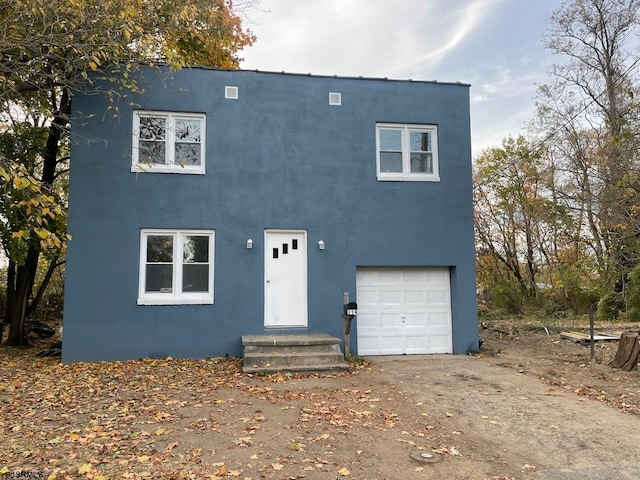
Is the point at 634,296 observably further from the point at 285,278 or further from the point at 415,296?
the point at 285,278

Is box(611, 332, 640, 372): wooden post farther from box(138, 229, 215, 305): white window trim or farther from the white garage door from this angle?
box(138, 229, 215, 305): white window trim

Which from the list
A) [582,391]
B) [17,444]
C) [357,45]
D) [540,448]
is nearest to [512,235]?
[357,45]

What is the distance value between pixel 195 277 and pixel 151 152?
2751 mm

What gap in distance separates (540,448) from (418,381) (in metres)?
2.99

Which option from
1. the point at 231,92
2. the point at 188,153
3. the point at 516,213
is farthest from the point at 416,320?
the point at 516,213

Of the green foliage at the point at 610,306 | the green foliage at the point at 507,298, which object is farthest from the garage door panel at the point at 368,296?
the green foliage at the point at 610,306

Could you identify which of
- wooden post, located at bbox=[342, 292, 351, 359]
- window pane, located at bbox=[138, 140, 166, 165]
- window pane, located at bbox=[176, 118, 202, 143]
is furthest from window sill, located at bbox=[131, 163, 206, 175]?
wooden post, located at bbox=[342, 292, 351, 359]

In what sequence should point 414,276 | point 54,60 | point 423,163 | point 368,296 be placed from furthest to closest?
point 423,163, point 414,276, point 368,296, point 54,60

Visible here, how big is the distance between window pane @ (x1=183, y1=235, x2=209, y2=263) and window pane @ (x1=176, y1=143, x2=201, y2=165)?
5.24 ft

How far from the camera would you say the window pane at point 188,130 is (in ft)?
32.1

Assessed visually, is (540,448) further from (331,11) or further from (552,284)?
(552,284)

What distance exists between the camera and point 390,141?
409 inches

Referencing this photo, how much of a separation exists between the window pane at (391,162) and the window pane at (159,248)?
482 cm

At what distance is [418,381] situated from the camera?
301 inches
